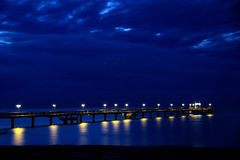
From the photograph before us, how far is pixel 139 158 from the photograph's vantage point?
2608 cm

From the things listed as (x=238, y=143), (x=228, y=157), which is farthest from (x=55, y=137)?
(x=228, y=157)

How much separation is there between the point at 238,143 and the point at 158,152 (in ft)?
111

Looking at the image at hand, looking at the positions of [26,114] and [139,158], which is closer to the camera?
[139,158]

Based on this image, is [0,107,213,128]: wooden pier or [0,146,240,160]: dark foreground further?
[0,107,213,128]: wooden pier

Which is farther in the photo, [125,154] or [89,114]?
[89,114]

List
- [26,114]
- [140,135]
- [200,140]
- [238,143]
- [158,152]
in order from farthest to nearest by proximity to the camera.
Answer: [26,114]
[140,135]
[200,140]
[238,143]
[158,152]

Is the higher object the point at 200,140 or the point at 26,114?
the point at 26,114

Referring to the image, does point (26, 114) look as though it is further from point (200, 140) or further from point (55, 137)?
point (200, 140)

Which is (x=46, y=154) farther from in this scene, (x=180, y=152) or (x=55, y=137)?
(x=55, y=137)

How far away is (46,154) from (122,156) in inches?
208

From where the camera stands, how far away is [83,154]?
2481 cm

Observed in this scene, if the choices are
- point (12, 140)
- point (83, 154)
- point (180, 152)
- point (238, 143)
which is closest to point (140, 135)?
point (238, 143)

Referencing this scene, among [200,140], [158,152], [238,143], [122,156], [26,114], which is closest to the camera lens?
[122,156]

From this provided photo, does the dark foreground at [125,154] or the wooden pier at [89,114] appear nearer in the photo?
the dark foreground at [125,154]
